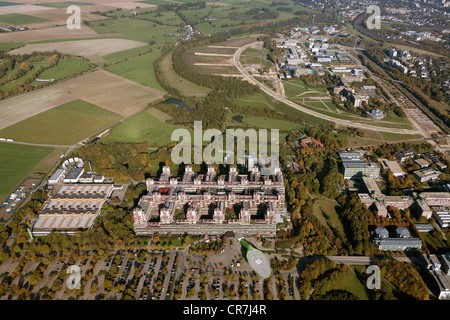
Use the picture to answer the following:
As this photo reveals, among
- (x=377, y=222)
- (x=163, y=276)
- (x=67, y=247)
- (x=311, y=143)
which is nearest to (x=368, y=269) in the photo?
(x=377, y=222)

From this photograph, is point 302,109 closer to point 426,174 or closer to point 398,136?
point 398,136

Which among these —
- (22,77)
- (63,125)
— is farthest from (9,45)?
(63,125)

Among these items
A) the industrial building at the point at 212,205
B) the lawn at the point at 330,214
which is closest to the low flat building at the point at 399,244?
the lawn at the point at 330,214

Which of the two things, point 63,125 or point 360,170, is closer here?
point 360,170
